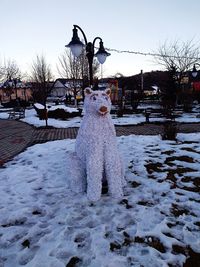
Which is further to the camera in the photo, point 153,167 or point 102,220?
point 153,167

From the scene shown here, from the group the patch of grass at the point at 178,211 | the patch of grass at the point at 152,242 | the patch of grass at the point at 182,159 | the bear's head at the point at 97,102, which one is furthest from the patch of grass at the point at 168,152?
the patch of grass at the point at 152,242

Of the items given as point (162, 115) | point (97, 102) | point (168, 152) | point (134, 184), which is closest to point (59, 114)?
point (162, 115)

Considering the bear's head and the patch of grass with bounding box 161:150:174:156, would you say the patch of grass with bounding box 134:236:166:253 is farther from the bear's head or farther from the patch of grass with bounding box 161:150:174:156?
the patch of grass with bounding box 161:150:174:156

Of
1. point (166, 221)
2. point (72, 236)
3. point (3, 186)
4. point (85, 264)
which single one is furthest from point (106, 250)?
point (3, 186)

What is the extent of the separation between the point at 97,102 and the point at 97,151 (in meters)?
0.82

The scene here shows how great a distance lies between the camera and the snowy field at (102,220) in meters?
2.70

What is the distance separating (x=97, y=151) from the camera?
13.2 ft

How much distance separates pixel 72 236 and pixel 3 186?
2404mm

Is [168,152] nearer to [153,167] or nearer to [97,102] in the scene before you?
[153,167]

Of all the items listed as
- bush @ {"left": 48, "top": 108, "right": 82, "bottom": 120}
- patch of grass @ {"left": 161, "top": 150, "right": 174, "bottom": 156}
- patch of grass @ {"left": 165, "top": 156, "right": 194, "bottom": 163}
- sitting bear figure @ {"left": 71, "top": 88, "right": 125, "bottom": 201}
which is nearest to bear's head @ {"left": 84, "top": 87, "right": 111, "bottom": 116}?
sitting bear figure @ {"left": 71, "top": 88, "right": 125, "bottom": 201}

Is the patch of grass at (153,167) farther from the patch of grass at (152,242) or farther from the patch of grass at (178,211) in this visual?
the patch of grass at (152,242)

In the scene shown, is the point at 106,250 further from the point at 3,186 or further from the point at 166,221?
the point at 3,186

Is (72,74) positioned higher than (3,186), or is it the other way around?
(72,74)

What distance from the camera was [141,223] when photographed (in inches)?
131
